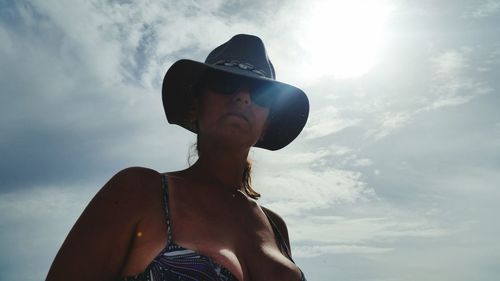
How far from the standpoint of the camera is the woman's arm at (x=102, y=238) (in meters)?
2.25

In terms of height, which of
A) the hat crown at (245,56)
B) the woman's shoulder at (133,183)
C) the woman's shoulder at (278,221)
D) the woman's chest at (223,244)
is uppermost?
the hat crown at (245,56)

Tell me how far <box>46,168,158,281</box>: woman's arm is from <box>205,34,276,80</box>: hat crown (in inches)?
69.2

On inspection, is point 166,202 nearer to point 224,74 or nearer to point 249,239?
point 249,239

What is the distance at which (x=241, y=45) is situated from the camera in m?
4.05

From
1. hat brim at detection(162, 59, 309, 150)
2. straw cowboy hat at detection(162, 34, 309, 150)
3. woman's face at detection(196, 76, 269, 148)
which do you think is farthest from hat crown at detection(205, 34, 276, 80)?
woman's face at detection(196, 76, 269, 148)

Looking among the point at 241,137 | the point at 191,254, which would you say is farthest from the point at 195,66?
the point at 191,254

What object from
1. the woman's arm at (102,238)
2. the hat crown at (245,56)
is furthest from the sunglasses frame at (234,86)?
the woman's arm at (102,238)

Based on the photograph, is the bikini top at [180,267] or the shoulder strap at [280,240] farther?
the shoulder strap at [280,240]

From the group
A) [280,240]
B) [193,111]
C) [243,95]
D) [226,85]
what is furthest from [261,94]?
[280,240]

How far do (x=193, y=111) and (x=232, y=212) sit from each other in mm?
1271

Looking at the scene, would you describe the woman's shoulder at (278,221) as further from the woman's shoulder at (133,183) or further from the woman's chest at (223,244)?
the woman's shoulder at (133,183)

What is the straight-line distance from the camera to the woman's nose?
3.68 m

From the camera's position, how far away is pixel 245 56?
395 centimetres

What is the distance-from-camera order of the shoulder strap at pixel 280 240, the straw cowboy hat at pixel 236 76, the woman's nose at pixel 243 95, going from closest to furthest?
1. the shoulder strap at pixel 280 240
2. the woman's nose at pixel 243 95
3. the straw cowboy hat at pixel 236 76
